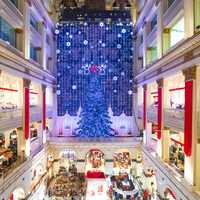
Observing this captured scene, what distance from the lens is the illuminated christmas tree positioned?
2508 centimetres

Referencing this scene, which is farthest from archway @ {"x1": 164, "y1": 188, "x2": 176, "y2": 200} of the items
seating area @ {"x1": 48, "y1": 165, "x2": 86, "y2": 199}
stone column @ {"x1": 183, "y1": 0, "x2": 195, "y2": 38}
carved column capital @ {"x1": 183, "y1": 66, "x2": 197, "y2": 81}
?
stone column @ {"x1": 183, "y1": 0, "x2": 195, "y2": 38}

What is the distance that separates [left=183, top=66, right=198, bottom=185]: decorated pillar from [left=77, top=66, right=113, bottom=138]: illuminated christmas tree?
13.1m

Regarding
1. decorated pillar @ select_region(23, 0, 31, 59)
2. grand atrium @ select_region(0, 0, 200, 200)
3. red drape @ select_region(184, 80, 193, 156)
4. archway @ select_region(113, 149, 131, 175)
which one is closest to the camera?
red drape @ select_region(184, 80, 193, 156)

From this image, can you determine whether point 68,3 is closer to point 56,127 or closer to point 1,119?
point 56,127

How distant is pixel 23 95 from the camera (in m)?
16.5

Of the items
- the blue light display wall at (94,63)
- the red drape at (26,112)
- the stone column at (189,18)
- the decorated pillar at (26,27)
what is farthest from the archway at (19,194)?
the blue light display wall at (94,63)

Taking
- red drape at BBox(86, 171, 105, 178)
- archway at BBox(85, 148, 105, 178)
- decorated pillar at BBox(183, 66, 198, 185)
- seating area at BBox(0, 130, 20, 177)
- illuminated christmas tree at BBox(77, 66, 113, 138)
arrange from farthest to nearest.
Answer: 1. illuminated christmas tree at BBox(77, 66, 113, 138)
2. archway at BBox(85, 148, 105, 178)
3. red drape at BBox(86, 171, 105, 178)
4. seating area at BBox(0, 130, 20, 177)
5. decorated pillar at BBox(183, 66, 198, 185)

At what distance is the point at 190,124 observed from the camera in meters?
12.0

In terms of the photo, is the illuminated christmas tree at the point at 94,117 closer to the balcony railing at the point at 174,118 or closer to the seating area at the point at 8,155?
the seating area at the point at 8,155

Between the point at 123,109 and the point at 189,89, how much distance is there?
1507 centimetres

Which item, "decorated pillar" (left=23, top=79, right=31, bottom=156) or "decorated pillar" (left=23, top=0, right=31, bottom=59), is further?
"decorated pillar" (left=23, top=0, right=31, bottom=59)

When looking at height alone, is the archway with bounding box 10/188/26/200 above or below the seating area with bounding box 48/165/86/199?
above

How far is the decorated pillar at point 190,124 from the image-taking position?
1155 centimetres

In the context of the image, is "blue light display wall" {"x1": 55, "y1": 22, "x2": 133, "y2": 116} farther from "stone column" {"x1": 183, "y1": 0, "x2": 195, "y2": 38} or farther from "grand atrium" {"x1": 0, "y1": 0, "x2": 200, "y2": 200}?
"stone column" {"x1": 183, "y1": 0, "x2": 195, "y2": 38}
